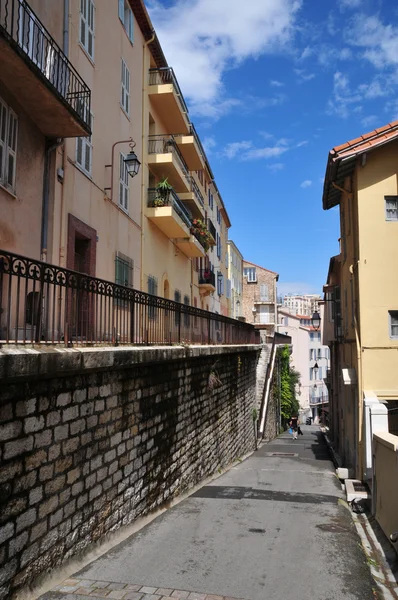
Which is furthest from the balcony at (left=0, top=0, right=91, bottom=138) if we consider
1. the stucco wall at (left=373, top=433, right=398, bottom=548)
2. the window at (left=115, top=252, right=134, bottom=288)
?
the stucco wall at (left=373, top=433, right=398, bottom=548)

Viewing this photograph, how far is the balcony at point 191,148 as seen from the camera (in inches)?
781

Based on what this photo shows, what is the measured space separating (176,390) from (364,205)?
7.74m

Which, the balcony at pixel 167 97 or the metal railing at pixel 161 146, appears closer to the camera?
the balcony at pixel 167 97

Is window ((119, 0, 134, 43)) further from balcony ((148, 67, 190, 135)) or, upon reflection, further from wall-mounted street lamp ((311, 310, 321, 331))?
wall-mounted street lamp ((311, 310, 321, 331))

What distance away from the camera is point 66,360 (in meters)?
5.65

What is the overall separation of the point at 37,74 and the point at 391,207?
400 inches

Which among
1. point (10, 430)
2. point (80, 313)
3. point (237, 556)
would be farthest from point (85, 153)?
point (237, 556)

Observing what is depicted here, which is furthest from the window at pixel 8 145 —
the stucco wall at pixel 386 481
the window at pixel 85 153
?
the stucco wall at pixel 386 481

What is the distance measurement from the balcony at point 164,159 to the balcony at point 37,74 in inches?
240

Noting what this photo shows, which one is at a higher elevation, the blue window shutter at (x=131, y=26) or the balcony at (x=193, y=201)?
the blue window shutter at (x=131, y=26)

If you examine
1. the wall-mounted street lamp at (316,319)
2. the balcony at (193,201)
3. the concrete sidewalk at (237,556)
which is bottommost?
the concrete sidewalk at (237,556)

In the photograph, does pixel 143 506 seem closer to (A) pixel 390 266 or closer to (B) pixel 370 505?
(B) pixel 370 505

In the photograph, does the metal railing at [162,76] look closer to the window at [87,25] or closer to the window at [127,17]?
the window at [127,17]

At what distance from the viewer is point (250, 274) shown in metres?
60.2
